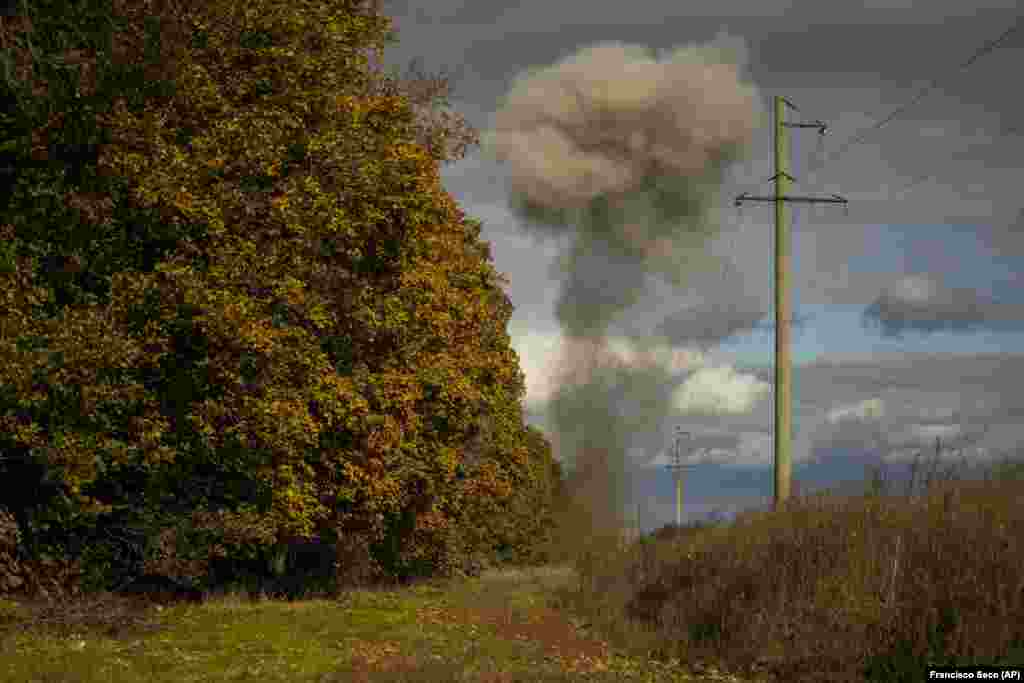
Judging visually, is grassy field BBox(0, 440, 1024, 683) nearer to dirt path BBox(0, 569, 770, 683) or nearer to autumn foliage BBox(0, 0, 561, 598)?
dirt path BBox(0, 569, 770, 683)

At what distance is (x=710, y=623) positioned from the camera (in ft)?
51.4

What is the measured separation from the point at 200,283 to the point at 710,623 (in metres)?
9.17

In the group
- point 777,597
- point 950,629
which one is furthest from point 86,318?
point 950,629

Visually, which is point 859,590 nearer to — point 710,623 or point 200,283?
point 710,623

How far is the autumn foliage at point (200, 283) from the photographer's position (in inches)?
723

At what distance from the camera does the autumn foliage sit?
18375mm

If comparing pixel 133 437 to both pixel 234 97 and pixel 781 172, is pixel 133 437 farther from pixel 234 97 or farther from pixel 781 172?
pixel 781 172

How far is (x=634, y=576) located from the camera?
19781 millimetres

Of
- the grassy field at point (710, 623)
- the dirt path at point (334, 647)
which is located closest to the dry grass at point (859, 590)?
the grassy field at point (710, 623)

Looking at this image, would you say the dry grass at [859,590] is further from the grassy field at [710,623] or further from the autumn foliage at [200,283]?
the autumn foliage at [200,283]

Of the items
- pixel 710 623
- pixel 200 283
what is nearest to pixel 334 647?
pixel 710 623

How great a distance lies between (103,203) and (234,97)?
300 cm

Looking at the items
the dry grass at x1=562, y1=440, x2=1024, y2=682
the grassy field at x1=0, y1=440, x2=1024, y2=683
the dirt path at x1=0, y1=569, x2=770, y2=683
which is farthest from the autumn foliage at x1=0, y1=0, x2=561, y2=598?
the dry grass at x1=562, y1=440, x2=1024, y2=682

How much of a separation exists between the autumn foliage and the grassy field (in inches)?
86.5
